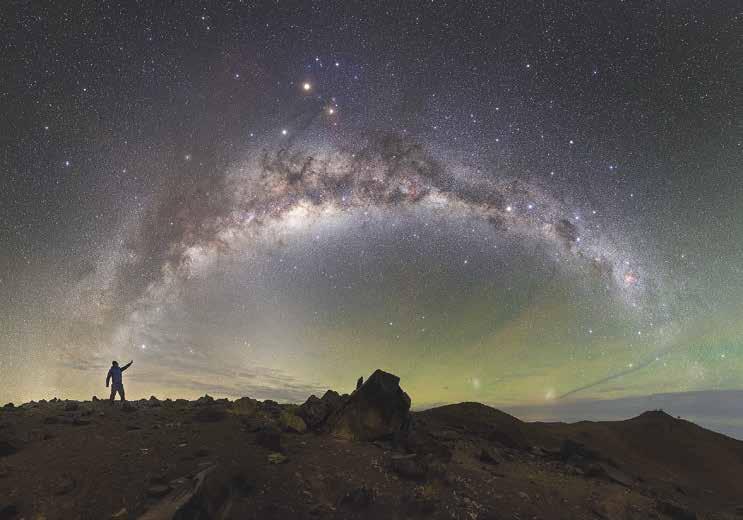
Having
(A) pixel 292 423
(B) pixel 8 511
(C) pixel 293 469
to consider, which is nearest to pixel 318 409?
(A) pixel 292 423

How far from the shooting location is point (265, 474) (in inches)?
418

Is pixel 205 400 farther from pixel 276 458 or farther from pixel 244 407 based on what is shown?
pixel 276 458

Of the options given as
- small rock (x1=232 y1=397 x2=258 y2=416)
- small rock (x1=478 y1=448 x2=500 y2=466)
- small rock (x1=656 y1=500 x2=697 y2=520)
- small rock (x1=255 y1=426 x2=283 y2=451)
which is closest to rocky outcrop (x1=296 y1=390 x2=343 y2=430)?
small rock (x1=232 y1=397 x2=258 y2=416)

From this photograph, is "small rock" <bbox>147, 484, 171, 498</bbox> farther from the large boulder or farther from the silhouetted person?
the silhouetted person

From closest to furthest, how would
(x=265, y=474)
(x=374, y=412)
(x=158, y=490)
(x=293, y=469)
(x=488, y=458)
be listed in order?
(x=158, y=490), (x=265, y=474), (x=293, y=469), (x=374, y=412), (x=488, y=458)

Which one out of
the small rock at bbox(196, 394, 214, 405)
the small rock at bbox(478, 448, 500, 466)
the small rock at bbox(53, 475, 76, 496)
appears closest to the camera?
the small rock at bbox(53, 475, 76, 496)

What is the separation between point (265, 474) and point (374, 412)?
4864 mm

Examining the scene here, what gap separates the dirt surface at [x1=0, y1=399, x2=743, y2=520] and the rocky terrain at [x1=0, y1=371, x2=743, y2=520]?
4 cm

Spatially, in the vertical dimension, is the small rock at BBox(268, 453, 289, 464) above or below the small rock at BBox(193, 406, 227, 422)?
below

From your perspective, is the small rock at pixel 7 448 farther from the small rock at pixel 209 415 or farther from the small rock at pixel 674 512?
the small rock at pixel 674 512

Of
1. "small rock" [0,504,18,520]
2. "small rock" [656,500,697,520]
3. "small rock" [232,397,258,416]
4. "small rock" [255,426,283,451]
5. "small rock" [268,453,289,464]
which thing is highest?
"small rock" [232,397,258,416]

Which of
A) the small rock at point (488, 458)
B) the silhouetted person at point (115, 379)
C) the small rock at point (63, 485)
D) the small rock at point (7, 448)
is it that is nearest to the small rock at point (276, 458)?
the small rock at point (63, 485)

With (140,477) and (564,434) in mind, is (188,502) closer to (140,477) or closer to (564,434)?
(140,477)

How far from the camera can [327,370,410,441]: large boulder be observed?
13984mm
